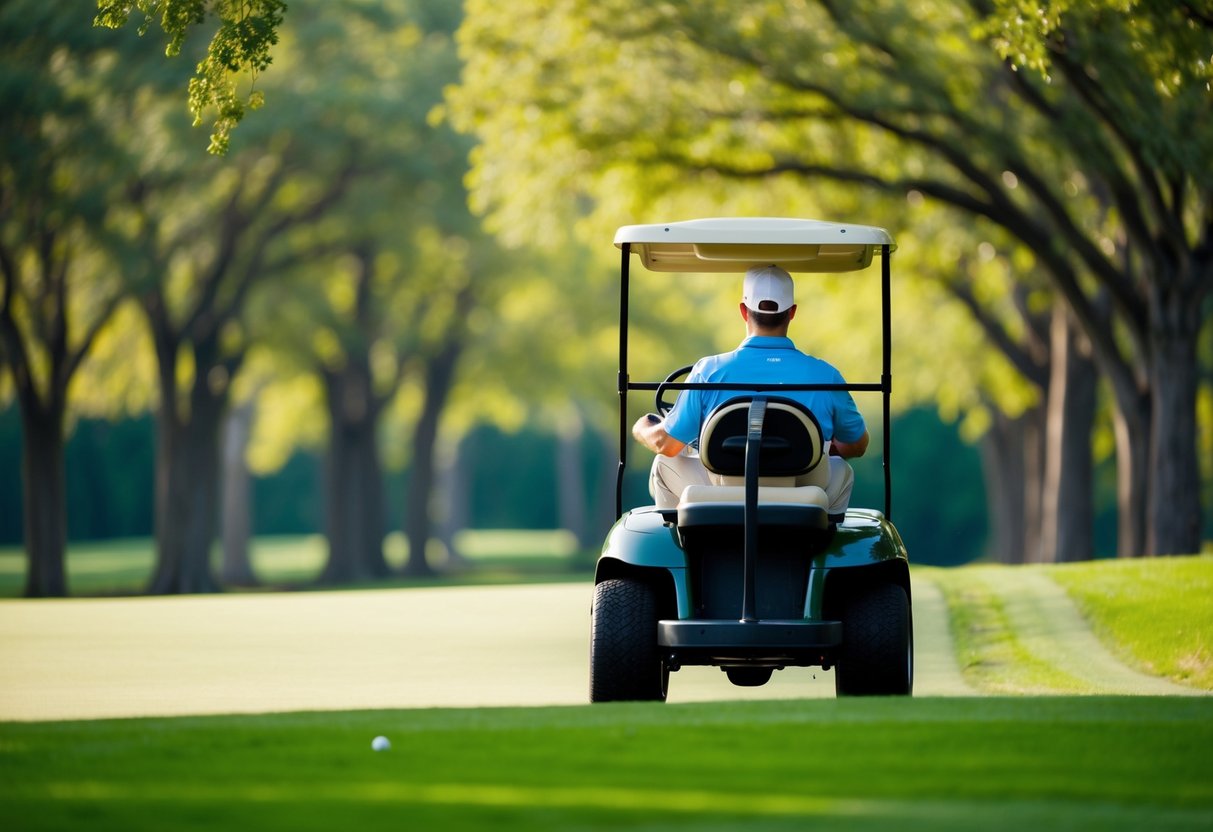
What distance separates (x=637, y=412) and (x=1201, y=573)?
2455cm

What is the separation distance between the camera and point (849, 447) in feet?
25.9

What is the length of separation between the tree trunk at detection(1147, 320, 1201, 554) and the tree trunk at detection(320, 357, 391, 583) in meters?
17.6

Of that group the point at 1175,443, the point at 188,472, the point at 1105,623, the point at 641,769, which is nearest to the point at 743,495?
the point at 641,769

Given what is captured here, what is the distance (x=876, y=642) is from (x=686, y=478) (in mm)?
1048

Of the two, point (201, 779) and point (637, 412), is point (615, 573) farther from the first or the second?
point (637, 412)

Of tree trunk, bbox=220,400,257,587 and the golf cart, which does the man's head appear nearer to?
the golf cart

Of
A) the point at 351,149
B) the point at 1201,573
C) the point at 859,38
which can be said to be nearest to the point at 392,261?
the point at 351,149

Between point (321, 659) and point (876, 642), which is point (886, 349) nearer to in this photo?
point (876, 642)

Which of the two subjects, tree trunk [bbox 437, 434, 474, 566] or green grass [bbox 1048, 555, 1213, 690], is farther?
tree trunk [bbox 437, 434, 474, 566]

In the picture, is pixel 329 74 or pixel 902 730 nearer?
pixel 902 730

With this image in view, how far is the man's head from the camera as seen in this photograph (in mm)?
7906

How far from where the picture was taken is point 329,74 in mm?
26766

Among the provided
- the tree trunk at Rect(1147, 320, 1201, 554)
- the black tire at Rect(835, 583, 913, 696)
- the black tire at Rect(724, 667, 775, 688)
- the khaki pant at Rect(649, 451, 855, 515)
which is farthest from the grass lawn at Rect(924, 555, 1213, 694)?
the tree trunk at Rect(1147, 320, 1201, 554)

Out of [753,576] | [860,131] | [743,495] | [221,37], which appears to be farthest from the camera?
[860,131]
